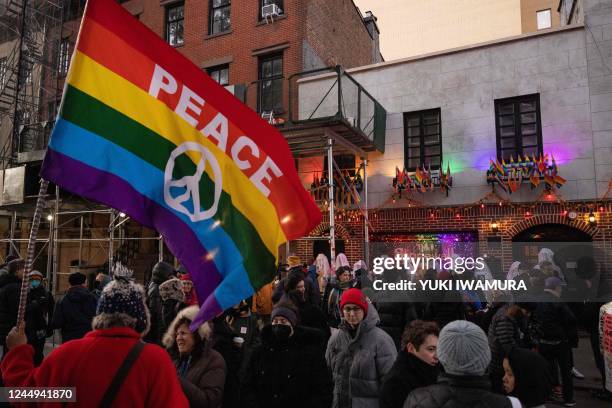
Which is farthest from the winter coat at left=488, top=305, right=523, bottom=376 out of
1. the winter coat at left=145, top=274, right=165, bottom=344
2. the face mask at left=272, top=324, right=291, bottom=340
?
the winter coat at left=145, top=274, right=165, bottom=344

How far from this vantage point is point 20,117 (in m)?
17.2

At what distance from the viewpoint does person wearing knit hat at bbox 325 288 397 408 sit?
3.60 meters

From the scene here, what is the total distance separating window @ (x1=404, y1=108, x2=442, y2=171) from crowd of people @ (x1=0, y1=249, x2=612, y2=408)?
21.2 feet

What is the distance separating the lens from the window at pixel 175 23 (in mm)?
17641

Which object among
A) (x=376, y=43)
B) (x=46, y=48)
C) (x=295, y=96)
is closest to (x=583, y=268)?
(x=295, y=96)

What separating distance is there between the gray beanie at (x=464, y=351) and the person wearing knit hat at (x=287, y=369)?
1498 mm

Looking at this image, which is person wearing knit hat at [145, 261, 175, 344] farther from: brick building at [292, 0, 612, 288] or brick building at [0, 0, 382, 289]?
brick building at [292, 0, 612, 288]

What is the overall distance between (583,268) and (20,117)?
1898 centimetres

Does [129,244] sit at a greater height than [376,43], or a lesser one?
lesser

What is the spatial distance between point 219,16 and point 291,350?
16.0m

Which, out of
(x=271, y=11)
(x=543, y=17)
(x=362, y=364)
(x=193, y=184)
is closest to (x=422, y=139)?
(x=271, y=11)

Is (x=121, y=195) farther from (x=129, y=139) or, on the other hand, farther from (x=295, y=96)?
(x=295, y=96)

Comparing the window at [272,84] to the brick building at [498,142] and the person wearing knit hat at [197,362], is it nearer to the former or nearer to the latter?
the brick building at [498,142]

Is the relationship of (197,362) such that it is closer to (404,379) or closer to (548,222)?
(404,379)
